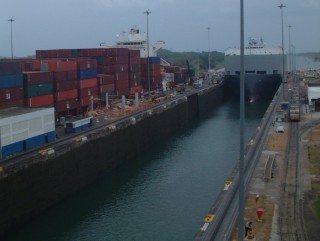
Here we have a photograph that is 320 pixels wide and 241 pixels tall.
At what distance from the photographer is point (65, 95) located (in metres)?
32.2

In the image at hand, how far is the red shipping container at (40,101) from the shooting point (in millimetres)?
27531

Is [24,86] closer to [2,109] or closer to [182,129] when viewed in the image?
[2,109]

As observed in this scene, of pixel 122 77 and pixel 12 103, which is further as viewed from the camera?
pixel 122 77

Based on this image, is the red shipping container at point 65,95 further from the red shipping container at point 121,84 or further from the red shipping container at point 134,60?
the red shipping container at point 134,60

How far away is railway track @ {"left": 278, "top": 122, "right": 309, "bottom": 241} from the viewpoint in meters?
12.6

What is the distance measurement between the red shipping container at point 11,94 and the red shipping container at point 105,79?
44.2 feet

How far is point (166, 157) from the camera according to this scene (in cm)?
3116

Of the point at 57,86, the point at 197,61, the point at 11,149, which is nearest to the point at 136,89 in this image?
the point at 57,86

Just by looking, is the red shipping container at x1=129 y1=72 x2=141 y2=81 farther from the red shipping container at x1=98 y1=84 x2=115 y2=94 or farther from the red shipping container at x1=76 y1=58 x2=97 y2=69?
the red shipping container at x1=76 y1=58 x2=97 y2=69

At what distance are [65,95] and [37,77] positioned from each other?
4078mm

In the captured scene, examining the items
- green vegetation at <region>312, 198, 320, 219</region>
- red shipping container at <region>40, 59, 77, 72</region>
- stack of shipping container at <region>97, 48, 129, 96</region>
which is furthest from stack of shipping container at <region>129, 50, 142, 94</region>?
green vegetation at <region>312, 198, 320, 219</region>

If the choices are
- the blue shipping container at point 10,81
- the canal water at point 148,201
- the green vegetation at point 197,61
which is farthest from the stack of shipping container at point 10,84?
the green vegetation at point 197,61

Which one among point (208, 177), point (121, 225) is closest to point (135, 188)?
point (208, 177)

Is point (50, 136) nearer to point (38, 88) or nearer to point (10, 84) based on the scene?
point (10, 84)
